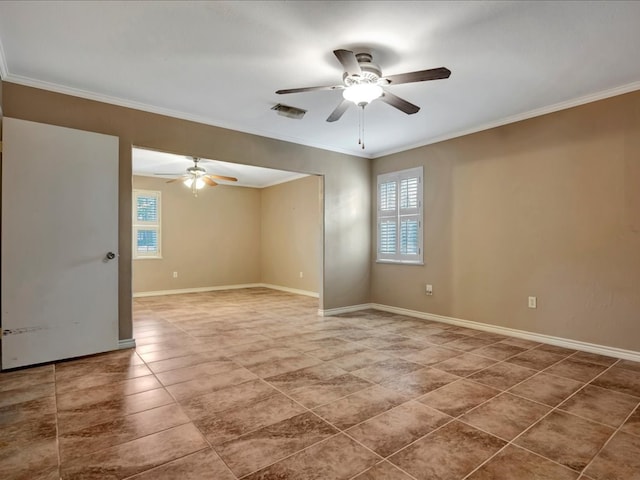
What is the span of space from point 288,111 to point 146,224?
201 inches

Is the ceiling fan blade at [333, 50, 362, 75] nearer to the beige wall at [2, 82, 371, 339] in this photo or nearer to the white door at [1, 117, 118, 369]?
the beige wall at [2, 82, 371, 339]

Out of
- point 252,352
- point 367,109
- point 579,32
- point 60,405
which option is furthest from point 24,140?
point 579,32

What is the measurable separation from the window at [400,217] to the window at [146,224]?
4.81 m

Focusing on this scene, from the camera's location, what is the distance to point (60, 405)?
230 centimetres

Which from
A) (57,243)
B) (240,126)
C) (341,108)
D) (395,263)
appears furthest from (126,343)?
(395,263)

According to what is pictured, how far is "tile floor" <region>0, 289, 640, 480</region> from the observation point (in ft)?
5.54

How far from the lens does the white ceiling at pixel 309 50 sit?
2176mm

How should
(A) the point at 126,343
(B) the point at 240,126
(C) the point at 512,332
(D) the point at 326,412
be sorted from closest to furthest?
(D) the point at 326,412, (A) the point at 126,343, (C) the point at 512,332, (B) the point at 240,126

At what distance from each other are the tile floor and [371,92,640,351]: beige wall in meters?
0.48

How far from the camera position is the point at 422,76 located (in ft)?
7.73

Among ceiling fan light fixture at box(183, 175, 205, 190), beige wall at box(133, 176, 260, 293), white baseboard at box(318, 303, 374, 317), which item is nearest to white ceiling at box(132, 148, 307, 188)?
ceiling fan light fixture at box(183, 175, 205, 190)

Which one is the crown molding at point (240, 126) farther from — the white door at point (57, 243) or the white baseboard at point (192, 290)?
the white baseboard at point (192, 290)

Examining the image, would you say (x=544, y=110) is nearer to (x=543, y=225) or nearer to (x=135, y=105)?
(x=543, y=225)

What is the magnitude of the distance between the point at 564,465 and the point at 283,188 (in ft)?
23.5
